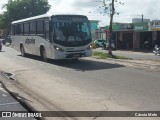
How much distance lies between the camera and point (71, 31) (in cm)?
2112

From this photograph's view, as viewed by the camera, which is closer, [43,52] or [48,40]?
[48,40]

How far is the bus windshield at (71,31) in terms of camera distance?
68.5 feet

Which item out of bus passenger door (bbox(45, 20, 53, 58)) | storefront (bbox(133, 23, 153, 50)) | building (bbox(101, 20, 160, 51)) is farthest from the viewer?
storefront (bbox(133, 23, 153, 50))

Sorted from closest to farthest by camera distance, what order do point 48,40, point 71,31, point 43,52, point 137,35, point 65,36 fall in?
point 65,36 → point 71,31 → point 48,40 → point 43,52 → point 137,35

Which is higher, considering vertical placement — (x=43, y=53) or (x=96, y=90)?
(x=43, y=53)

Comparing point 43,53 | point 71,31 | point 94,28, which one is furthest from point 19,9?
point 71,31

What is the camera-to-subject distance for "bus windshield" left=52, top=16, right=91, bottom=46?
20875 millimetres

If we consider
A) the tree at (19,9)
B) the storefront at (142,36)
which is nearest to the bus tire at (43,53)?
the storefront at (142,36)

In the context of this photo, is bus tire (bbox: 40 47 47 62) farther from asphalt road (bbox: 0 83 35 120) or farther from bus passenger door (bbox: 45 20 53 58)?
asphalt road (bbox: 0 83 35 120)

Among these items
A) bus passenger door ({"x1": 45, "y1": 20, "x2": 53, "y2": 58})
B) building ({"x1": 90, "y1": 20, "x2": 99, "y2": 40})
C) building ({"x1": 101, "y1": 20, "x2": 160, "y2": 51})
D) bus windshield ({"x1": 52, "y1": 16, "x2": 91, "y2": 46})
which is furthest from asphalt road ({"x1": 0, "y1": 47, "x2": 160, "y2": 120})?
building ({"x1": 90, "y1": 20, "x2": 99, "y2": 40})

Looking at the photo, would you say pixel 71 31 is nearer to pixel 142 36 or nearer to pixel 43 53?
pixel 43 53

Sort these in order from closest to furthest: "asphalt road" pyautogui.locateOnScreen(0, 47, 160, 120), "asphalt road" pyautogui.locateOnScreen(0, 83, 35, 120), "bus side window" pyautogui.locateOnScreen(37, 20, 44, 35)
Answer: "asphalt road" pyautogui.locateOnScreen(0, 83, 35, 120)
"asphalt road" pyautogui.locateOnScreen(0, 47, 160, 120)
"bus side window" pyautogui.locateOnScreen(37, 20, 44, 35)

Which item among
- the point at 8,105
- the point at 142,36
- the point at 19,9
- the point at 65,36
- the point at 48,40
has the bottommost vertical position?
the point at 8,105

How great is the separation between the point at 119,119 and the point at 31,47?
61.6 feet
